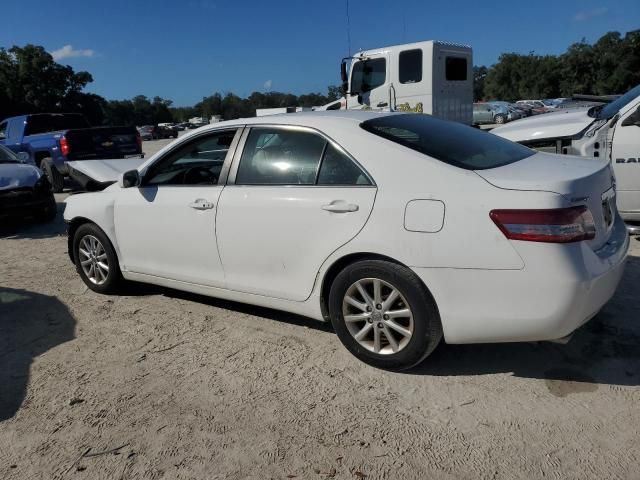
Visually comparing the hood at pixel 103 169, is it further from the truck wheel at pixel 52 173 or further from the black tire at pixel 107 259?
the truck wheel at pixel 52 173

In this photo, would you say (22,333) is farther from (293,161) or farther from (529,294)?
(529,294)

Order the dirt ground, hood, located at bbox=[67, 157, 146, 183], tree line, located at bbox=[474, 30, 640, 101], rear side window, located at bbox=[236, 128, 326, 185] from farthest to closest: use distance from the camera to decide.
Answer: tree line, located at bbox=[474, 30, 640, 101], hood, located at bbox=[67, 157, 146, 183], rear side window, located at bbox=[236, 128, 326, 185], the dirt ground

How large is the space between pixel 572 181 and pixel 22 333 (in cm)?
406

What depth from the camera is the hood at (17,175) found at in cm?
840

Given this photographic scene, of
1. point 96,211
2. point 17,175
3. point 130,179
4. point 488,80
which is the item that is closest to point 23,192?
point 17,175

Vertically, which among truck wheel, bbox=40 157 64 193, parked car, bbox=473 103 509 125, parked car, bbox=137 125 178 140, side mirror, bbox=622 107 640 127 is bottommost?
parked car, bbox=137 125 178 140

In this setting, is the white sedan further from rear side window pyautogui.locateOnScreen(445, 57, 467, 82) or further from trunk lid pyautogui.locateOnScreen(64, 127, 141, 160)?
rear side window pyautogui.locateOnScreen(445, 57, 467, 82)

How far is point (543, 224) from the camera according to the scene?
2.74m

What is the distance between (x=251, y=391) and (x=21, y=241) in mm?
6032

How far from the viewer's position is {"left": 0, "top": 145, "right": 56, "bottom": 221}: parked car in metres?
8.33

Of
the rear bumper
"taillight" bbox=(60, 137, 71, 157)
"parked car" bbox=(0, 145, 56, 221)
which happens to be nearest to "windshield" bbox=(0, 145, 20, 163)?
"parked car" bbox=(0, 145, 56, 221)

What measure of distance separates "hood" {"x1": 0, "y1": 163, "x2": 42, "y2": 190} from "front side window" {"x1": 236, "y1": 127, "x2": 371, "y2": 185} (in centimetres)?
619

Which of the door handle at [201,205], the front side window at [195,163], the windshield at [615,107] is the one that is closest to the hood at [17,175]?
the front side window at [195,163]

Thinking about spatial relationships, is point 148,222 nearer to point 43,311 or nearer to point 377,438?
point 43,311
